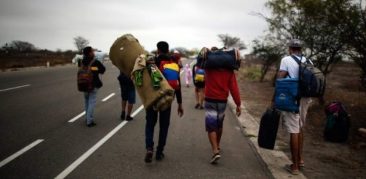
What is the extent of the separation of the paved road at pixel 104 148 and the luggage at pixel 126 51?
65.5 inches

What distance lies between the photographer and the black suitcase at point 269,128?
20.4 feet

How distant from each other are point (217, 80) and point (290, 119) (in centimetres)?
138

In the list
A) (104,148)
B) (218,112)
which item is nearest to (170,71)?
(218,112)

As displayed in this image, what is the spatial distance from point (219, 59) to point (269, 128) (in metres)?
1.51

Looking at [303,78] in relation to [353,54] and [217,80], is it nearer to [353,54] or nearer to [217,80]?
[217,80]

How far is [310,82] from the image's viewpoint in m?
5.78

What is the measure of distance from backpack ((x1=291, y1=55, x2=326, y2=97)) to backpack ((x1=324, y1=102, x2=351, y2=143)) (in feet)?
8.37

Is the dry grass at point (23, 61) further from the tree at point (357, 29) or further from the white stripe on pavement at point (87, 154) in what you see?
the tree at point (357, 29)

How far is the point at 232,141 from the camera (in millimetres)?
8117

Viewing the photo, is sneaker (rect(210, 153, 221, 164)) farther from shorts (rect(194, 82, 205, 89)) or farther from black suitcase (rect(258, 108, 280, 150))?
shorts (rect(194, 82, 205, 89))

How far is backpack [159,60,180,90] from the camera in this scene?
6.22 m

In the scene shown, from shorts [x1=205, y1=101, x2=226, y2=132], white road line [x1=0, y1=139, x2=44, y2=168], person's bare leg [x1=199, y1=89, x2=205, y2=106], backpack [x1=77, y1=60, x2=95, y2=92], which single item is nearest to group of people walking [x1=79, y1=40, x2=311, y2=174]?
shorts [x1=205, y1=101, x2=226, y2=132]

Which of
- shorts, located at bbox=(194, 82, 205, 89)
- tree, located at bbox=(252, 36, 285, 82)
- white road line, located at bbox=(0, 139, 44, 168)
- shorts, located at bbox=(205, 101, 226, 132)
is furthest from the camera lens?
tree, located at bbox=(252, 36, 285, 82)

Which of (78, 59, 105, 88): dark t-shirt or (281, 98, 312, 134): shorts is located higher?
(78, 59, 105, 88): dark t-shirt
